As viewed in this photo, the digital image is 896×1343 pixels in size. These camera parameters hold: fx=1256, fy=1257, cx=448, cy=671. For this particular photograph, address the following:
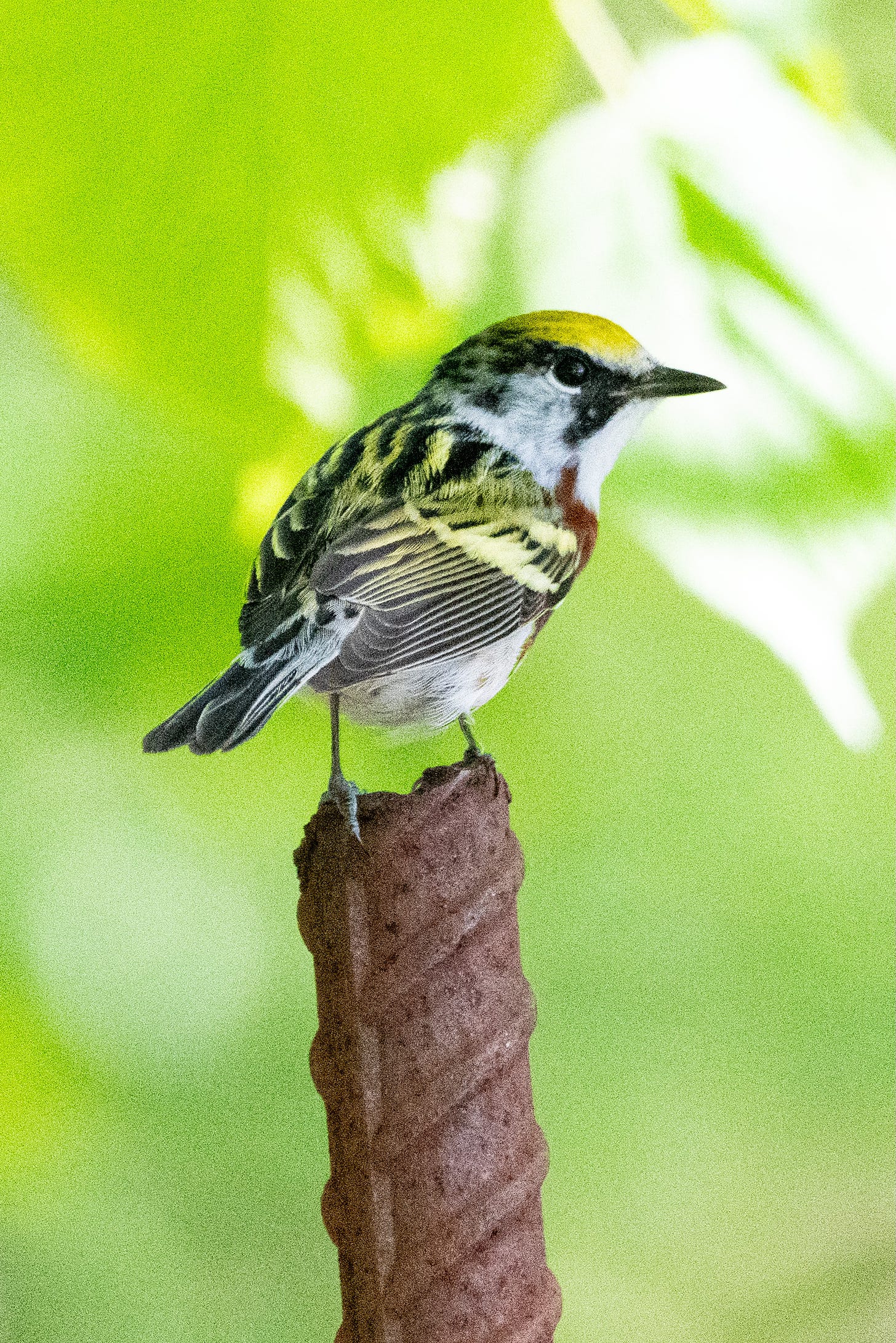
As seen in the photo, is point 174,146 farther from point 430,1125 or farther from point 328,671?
point 430,1125

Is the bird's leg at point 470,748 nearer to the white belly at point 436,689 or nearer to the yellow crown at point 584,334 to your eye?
the white belly at point 436,689

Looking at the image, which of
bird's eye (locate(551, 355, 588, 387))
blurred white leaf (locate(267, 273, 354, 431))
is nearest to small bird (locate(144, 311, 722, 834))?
bird's eye (locate(551, 355, 588, 387))

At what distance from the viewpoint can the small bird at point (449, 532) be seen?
790mm

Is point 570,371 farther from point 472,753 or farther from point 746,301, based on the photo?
point 746,301

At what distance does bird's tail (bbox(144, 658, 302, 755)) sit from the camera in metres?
0.71

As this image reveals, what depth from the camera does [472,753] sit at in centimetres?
89

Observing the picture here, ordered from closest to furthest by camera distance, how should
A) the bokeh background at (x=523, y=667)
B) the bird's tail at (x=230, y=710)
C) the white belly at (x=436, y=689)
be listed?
the bird's tail at (x=230, y=710), the white belly at (x=436, y=689), the bokeh background at (x=523, y=667)

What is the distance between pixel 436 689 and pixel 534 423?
207 mm

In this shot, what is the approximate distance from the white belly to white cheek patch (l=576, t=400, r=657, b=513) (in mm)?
122

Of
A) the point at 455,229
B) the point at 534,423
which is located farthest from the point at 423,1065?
the point at 455,229

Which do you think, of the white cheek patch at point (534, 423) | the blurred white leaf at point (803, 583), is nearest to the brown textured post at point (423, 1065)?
the white cheek patch at point (534, 423)

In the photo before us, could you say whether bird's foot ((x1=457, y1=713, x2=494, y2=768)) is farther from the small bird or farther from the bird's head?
the bird's head

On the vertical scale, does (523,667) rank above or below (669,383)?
below

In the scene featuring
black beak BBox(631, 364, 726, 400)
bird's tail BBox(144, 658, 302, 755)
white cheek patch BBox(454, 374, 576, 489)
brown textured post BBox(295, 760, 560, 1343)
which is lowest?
brown textured post BBox(295, 760, 560, 1343)
